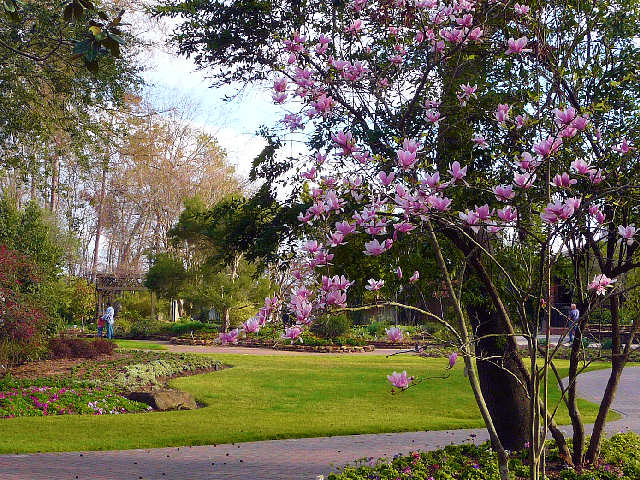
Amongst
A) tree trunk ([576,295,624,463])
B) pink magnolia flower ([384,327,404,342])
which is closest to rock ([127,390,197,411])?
tree trunk ([576,295,624,463])

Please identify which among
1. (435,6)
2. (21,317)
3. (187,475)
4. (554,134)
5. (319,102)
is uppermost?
(435,6)

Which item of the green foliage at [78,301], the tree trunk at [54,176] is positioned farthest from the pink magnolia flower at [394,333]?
the green foliage at [78,301]

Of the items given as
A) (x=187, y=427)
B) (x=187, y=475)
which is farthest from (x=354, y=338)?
(x=187, y=475)

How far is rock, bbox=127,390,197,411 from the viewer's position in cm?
1121

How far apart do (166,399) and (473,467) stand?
268 inches

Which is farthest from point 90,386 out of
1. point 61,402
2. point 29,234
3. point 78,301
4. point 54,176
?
point 78,301

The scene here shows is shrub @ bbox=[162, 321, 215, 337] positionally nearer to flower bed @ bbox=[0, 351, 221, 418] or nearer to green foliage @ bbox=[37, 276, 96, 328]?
green foliage @ bbox=[37, 276, 96, 328]

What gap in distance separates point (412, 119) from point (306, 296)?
Answer: 2640mm

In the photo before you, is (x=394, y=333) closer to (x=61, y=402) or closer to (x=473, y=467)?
(x=473, y=467)

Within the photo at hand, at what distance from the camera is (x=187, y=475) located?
21.4 ft

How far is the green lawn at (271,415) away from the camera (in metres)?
8.50

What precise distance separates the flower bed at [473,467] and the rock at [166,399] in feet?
17.4

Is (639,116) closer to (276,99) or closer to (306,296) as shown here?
(276,99)

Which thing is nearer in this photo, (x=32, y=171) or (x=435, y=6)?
(x=435, y=6)
